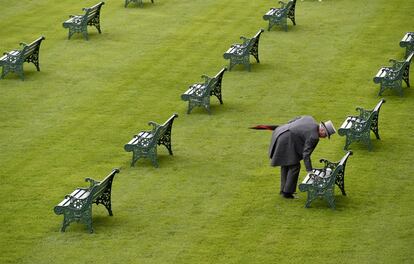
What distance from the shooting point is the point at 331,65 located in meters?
36.4

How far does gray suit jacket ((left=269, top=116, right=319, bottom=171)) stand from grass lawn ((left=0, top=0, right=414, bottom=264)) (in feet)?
2.97

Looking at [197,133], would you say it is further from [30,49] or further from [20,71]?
[30,49]

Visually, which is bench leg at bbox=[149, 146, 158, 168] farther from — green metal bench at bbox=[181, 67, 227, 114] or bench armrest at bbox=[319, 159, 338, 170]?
green metal bench at bbox=[181, 67, 227, 114]

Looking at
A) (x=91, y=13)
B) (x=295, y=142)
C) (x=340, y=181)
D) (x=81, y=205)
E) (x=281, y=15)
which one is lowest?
(x=281, y=15)

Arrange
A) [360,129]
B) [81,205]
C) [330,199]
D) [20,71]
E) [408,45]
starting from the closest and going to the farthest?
[81,205] → [330,199] → [360,129] → [20,71] → [408,45]

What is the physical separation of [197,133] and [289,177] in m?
5.12

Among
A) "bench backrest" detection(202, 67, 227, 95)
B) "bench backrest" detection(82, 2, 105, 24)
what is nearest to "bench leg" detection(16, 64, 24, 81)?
"bench backrest" detection(82, 2, 105, 24)

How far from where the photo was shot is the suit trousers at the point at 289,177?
25203mm

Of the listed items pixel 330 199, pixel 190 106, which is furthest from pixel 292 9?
pixel 330 199

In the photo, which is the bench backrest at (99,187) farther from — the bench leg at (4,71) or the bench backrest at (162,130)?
the bench leg at (4,71)

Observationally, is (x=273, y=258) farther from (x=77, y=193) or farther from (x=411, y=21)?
(x=411, y=21)

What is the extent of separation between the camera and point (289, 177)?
82.7ft

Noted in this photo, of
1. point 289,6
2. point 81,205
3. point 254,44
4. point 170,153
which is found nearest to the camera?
point 81,205

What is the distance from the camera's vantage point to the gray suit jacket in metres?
24.9
